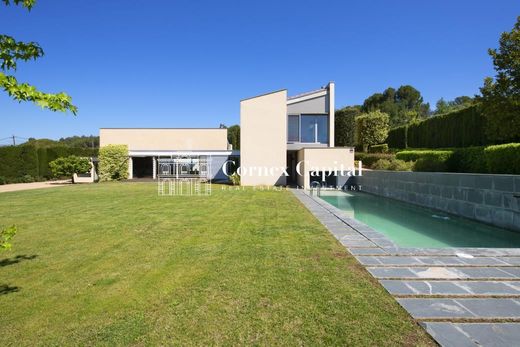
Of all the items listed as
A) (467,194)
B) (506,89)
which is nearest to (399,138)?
(506,89)

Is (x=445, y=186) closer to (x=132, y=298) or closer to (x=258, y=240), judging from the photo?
(x=258, y=240)

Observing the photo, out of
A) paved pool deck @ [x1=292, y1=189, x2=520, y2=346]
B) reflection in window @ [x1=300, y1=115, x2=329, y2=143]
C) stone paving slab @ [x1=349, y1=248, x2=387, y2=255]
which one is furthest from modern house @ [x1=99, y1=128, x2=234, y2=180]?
paved pool deck @ [x1=292, y1=189, x2=520, y2=346]

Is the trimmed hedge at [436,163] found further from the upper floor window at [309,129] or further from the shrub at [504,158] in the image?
the upper floor window at [309,129]

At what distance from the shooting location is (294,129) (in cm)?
2405

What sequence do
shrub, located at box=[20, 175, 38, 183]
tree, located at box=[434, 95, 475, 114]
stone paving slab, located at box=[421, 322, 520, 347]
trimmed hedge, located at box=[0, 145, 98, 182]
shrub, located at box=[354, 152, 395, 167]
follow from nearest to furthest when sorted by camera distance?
stone paving slab, located at box=[421, 322, 520, 347] → shrub, located at box=[354, 152, 395, 167] → trimmed hedge, located at box=[0, 145, 98, 182] → shrub, located at box=[20, 175, 38, 183] → tree, located at box=[434, 95, 475, 114]

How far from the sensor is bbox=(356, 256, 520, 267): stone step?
5.03 meters

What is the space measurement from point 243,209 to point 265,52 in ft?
48.6

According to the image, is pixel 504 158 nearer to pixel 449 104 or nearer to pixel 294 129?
pixel 294 129

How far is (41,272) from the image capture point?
488cm

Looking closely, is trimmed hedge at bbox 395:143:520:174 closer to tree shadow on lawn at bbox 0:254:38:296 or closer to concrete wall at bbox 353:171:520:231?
concrete wall at bbox 353:171:520:231

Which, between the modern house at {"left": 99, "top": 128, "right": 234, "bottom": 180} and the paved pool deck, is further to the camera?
the modern house at {"left": 99, "top": 128, "right": 234, "bottom": 180}

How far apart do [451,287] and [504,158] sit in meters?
8.71

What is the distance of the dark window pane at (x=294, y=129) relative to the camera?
23911 mm

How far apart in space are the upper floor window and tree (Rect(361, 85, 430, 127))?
141 ft
